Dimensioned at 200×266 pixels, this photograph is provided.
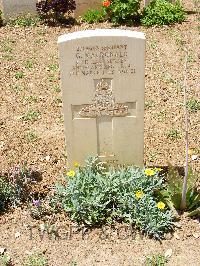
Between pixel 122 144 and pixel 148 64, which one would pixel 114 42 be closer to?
pixel 122 144

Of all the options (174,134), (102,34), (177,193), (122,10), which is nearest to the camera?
(102,34)

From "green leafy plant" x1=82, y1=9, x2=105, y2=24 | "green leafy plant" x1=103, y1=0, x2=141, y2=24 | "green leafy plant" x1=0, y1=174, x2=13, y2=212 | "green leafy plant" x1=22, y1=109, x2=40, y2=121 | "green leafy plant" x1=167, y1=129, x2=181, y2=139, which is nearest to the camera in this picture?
"green leafy plant" x1=0, y1=174, x2=13, y2=212

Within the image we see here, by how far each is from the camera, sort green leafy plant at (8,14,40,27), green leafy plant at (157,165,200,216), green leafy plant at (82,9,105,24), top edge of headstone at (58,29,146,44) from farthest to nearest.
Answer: green leafy plant at (82,9,105,24), green leafy plant at (8,14,40,27), green leafy plant at (157,165,200,216), top edge of headstone at (58,29,146,44)

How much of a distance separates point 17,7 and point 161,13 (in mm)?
3027

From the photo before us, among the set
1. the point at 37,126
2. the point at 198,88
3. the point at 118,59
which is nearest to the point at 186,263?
the point at 118,59

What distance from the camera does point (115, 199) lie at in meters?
4.65

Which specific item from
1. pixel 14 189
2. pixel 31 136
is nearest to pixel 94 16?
pixel 31 136

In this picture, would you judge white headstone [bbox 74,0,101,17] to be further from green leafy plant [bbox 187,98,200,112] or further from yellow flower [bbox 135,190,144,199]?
yellow flower [bbox 135,190,144,199]

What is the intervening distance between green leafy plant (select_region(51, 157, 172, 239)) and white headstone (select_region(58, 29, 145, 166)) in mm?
213

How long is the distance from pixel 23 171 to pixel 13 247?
88 cm

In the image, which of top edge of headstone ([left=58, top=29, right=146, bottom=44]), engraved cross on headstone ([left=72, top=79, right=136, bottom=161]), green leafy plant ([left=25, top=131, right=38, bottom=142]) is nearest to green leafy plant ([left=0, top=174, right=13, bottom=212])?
engraved cross on headstone ([left=72, top=79, right=136, bottom=161])

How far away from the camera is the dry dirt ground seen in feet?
14.4

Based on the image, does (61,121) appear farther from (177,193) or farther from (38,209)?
(177,193)

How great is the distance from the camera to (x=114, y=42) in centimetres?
419
